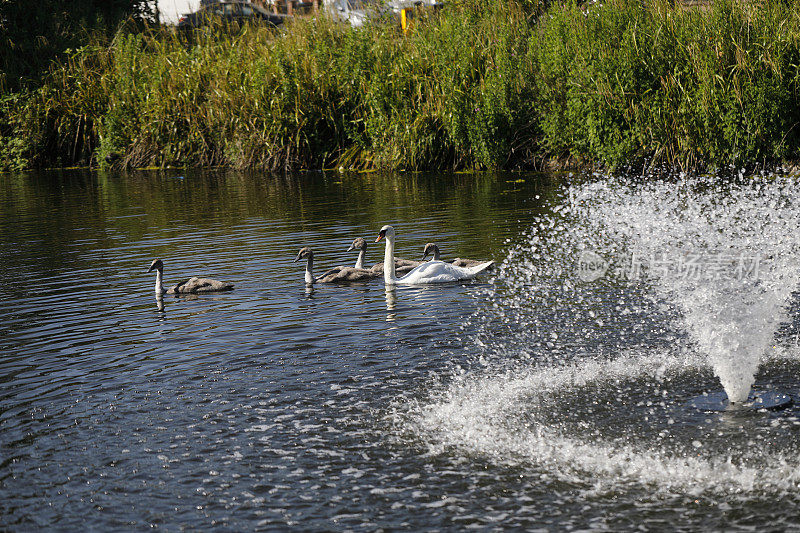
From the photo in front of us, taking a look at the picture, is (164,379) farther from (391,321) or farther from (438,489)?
(438,489)

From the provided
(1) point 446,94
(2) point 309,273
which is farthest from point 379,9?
(2) point 309,273

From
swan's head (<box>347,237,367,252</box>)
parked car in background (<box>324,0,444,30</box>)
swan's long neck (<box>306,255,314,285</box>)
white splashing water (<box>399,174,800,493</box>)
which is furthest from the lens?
parked car in background (<box>324,0,444,30</box>)

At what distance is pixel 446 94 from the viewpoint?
82.7ft

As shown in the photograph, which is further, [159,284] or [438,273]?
[159,284]

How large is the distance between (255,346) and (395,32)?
64.8 ft

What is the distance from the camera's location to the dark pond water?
248 inches

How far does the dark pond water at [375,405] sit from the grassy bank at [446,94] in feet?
23.3

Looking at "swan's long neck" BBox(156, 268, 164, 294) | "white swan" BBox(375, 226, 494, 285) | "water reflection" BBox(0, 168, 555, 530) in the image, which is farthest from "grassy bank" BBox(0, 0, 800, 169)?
"swan's long neck" BBox(156, 268, 164, 294)

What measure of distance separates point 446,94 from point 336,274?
42.1 feet

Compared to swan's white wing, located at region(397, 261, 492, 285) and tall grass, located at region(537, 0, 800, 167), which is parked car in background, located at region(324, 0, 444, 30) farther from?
swan's white wing, located at region(397, 261, 492, 285)

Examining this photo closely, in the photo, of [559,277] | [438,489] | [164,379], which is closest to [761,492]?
[438,489]

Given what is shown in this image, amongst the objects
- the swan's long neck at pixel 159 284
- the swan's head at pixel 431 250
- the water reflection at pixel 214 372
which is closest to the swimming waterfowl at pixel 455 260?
the swan's head at pixel 431 250

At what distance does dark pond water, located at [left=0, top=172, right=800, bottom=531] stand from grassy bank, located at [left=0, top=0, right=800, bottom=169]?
710 centimetres

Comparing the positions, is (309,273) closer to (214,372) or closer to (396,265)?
(396,265)
